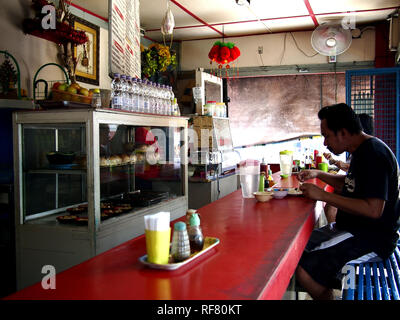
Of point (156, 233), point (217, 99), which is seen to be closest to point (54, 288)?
point (156, 233)

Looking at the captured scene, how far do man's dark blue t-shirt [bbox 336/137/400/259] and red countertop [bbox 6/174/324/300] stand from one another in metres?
0.53

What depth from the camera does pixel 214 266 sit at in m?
1.39

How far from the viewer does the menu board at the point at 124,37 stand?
3.04 metres

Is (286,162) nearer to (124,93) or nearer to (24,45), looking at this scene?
(124,93)

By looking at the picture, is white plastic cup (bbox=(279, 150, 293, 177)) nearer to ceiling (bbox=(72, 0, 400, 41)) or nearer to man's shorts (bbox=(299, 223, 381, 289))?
man's shorts (bbox=(299, 223, 381, 289))

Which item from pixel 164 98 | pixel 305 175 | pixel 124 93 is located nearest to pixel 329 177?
pixel 305 175

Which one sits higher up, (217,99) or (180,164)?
(217,99)

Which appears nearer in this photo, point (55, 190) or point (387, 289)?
point (387, 289)

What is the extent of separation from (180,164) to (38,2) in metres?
2.50

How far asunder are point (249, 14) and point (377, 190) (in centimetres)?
462

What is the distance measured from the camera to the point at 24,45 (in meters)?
4.42

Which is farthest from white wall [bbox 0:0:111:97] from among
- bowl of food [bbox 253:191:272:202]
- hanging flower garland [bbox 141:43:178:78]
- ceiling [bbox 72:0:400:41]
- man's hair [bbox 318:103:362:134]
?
man's hair [bbox 318:103:362:134]

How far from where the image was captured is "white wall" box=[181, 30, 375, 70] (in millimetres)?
6945

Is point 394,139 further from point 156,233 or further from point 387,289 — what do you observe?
point 156,233
